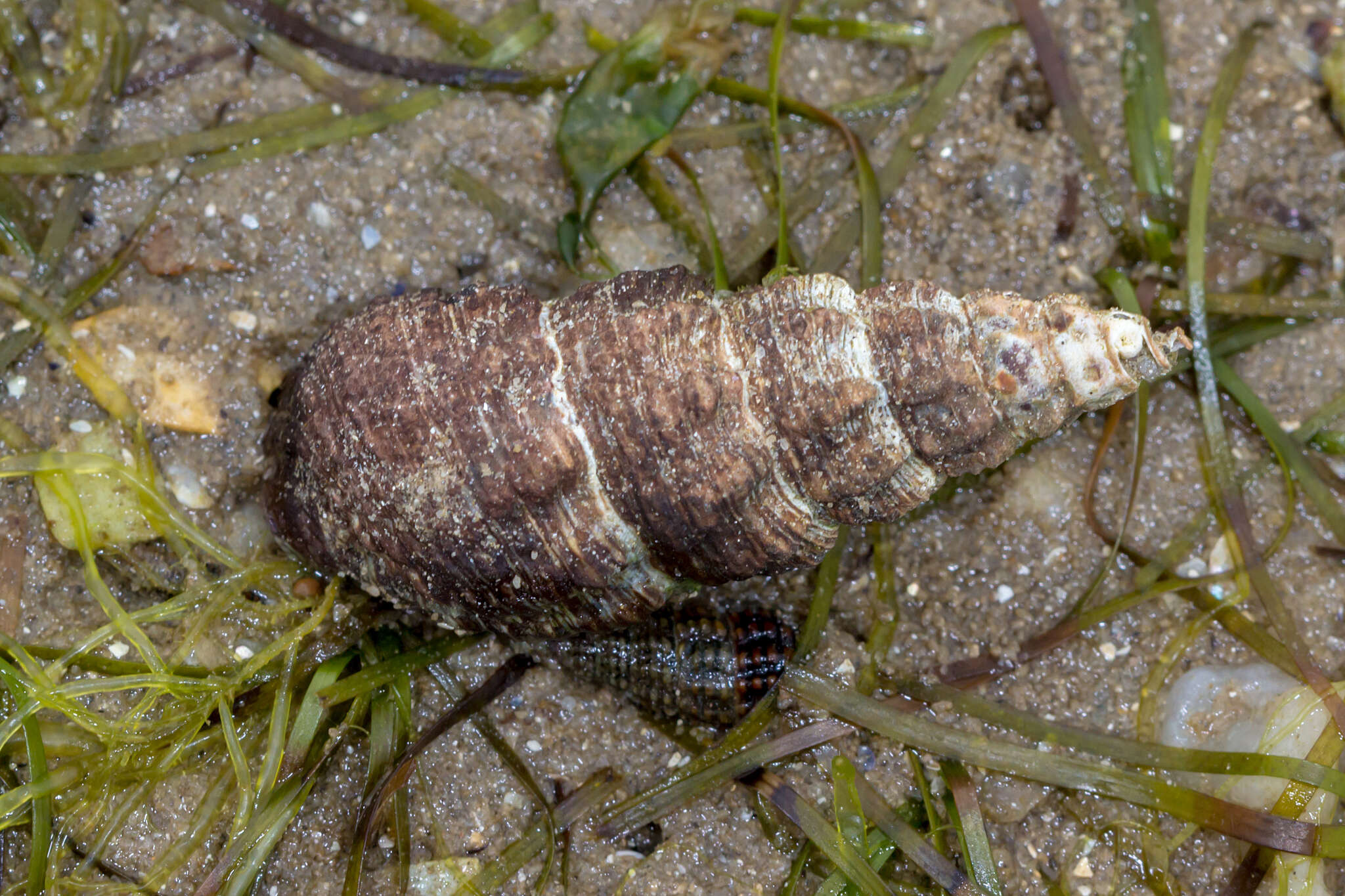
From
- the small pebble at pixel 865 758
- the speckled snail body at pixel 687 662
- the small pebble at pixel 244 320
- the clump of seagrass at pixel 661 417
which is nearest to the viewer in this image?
the clump of seagrass at pixel 661 417

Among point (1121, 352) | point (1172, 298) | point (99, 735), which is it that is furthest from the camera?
point (1172, 298)

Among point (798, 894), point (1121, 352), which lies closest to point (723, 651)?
point (798, 894)

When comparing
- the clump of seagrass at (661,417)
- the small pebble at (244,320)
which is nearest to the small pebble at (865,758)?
the clump of seagrass at (661,417)

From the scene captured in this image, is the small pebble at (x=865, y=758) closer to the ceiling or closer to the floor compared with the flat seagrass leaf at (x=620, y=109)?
closer to the floor

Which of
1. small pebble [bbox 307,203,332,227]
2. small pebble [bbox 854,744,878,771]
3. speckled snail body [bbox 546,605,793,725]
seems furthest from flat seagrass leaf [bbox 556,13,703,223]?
small pebble [bbox 854,744,878,771]

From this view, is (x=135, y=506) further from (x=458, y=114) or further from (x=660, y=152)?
(x=660, y=152)

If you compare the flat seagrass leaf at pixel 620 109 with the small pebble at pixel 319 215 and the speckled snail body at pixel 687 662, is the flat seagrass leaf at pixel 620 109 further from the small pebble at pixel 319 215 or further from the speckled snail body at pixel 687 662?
the speckled snail body at pixel 687 662
